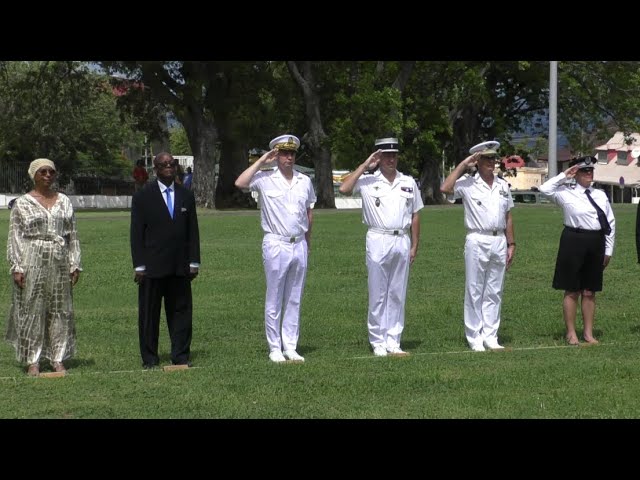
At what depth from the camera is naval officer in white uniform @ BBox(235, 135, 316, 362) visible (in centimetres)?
1053

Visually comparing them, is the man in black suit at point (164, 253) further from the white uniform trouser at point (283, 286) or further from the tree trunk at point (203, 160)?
the tree trunk at point (203, 160)

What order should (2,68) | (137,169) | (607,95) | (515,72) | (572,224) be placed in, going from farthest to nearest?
1. (515,72)
2. (607,95)
3. (2,68)
4. (137,169)
5. (572,224)

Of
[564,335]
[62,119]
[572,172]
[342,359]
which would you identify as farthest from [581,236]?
[62,119]

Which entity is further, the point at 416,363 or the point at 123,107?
the point at 123,107

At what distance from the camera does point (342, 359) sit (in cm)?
1059

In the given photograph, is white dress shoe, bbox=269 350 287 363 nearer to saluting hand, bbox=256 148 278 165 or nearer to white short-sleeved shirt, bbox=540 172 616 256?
saluting hand, bbox=256 148 278 165

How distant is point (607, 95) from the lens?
47.9 metres

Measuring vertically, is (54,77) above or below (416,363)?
above

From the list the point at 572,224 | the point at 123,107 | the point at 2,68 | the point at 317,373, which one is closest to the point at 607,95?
the point at 123,107

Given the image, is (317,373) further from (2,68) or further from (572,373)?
(2,68)

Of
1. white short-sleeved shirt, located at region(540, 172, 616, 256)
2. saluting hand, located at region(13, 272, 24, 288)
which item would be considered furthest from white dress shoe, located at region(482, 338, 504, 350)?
saluting hand, located at region(13, 272, 24, 288)
